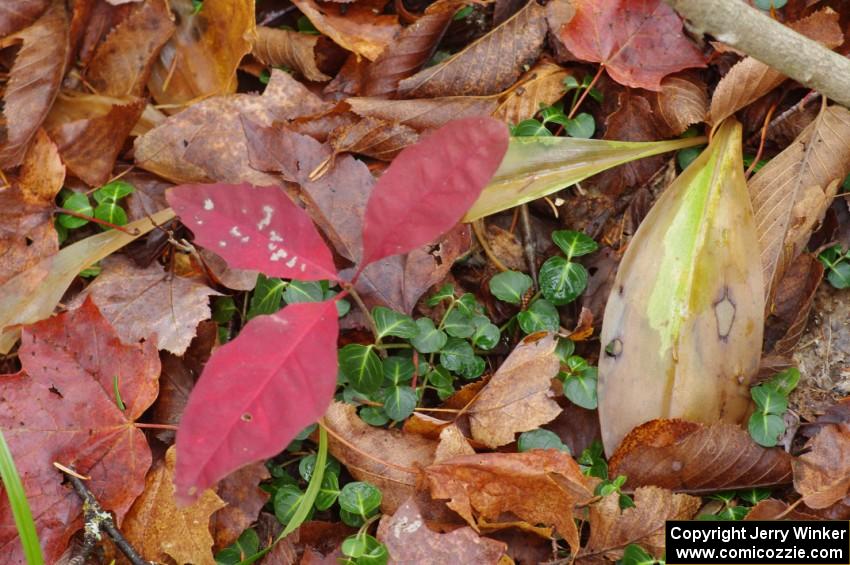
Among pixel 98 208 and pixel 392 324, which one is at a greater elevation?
pixel 98 208

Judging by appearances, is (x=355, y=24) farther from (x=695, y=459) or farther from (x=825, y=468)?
(x=825, y=468)

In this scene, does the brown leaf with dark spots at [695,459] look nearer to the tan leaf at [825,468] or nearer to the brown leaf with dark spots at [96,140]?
the tan leaf at [825,468]

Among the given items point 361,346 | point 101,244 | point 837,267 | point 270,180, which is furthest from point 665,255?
point 101,244

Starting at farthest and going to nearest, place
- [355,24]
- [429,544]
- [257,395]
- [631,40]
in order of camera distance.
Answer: [355,24]
[631,40]
[429,544]
[257,395]

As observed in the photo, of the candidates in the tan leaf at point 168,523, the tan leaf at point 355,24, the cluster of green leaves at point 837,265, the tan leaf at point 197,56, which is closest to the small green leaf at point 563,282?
the cluster of green leaves at point 837,265

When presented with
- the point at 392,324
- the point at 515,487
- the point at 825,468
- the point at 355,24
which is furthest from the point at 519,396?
the point at 355,24

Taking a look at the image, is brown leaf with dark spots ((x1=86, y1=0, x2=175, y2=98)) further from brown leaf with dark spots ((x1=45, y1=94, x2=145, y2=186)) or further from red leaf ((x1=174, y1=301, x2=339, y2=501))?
red leaf ((x1=174, y1=301, x2=339, y2=501))
